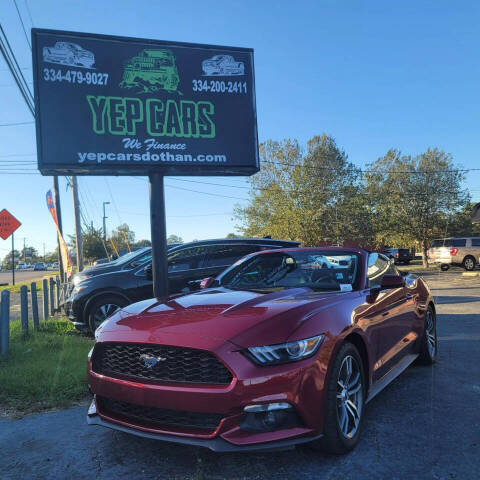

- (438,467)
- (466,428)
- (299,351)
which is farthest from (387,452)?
(299,351)

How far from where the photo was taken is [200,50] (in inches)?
290

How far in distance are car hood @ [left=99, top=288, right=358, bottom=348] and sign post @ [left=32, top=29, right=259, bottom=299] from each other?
3521 mm

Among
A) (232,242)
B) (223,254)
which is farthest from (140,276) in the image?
(232,242)

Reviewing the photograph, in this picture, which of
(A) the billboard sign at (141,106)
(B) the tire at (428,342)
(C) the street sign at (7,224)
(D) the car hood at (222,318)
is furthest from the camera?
(C) the street sign at (7,224)

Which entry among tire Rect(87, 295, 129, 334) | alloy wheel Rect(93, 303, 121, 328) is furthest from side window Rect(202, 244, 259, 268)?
alloy wheel Rect(93, 303, 121, 328)

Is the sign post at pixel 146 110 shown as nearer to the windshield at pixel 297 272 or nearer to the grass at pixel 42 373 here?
the grass at pixel 42 373

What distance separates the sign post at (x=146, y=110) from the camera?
666 cm

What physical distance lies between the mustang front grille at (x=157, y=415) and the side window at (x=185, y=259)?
17.5ft

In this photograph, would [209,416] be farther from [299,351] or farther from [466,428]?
[466,428]

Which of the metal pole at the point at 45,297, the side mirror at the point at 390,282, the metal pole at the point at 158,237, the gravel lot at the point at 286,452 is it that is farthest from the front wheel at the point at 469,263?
the side mirror at the point at 390,282

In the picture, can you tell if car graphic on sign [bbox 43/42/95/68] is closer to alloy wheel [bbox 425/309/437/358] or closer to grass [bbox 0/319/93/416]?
grass [bbox 0/319/93/416]

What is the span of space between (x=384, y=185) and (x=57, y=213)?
2301 centimetres

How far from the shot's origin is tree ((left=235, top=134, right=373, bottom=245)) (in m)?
31.6

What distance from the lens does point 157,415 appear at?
2795mm
